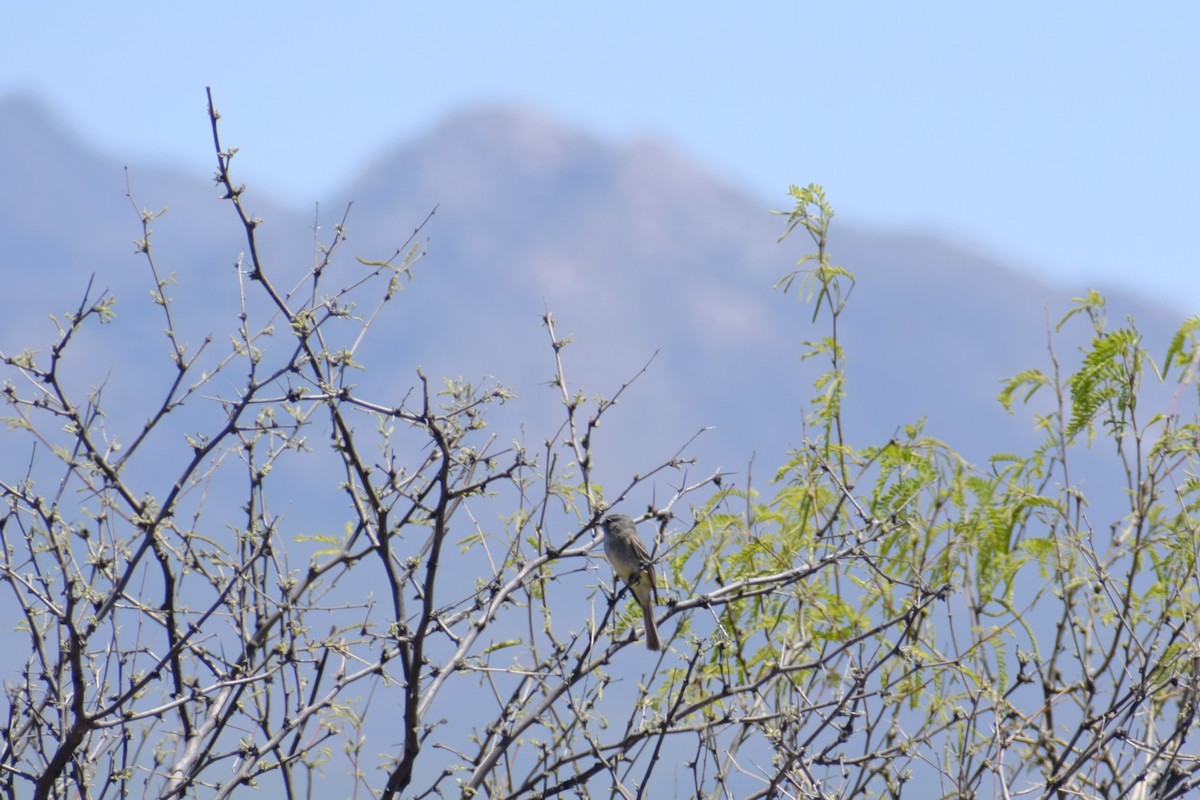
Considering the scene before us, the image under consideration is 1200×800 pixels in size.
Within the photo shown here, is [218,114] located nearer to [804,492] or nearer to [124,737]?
[124,737]

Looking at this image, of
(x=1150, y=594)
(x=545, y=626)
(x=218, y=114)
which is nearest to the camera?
(x=218, y=114)

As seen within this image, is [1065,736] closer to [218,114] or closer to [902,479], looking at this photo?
[902,479]

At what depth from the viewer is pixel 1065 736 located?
21.6 feet

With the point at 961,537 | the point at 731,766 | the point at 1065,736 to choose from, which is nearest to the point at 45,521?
the point at 731,766

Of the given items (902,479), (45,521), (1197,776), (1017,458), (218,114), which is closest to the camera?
(218,114)

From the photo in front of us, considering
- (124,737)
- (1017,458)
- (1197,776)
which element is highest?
(1017,458)

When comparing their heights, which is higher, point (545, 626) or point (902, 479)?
point (902, 479)

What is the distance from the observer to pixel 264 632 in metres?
4.93

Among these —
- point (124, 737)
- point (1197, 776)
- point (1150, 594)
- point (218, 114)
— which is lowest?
point (1197, 776)

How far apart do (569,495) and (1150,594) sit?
2.95 m

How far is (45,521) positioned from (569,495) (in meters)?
1.98

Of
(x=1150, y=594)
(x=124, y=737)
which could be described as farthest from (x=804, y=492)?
(x=124, y=737)

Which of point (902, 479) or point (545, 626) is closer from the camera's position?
point (545, 626)

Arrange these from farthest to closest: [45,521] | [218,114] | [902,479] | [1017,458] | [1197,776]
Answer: [1017,458] → [902,479] → [1197,776] → [45,521] → [218,114]
